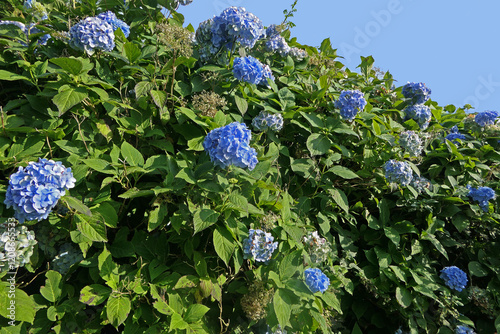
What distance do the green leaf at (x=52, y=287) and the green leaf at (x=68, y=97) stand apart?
896 mm

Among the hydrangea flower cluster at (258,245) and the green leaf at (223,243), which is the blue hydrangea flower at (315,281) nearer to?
the hydrangea flower cluster at (258,245)

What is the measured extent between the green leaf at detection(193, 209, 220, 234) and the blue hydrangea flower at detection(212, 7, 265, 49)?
1520 mm

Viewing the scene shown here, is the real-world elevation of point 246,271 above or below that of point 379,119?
below

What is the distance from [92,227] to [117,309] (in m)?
0.44

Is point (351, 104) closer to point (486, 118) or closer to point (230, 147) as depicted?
point (230, 147)

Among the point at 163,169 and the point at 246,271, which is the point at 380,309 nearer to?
the point at 246,271

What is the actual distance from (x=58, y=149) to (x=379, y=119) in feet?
8.38

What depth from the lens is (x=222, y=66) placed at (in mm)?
3100

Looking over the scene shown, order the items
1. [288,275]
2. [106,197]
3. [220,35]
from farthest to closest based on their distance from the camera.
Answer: [220,35], [288,275], [106,197]

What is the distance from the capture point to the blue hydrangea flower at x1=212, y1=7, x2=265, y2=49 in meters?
2.97

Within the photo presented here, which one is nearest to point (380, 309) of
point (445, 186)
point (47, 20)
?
point (445, 186)

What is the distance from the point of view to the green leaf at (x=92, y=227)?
205 centimetres

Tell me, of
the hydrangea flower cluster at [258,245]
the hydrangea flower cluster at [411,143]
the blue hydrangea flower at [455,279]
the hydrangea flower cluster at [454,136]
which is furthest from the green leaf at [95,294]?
the hydrangea flower cluster at [454,136]

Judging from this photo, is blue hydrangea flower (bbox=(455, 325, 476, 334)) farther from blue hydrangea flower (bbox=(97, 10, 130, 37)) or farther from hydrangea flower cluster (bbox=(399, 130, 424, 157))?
blue hydrangea flower (bbox=(97, 10, 130, 37))
